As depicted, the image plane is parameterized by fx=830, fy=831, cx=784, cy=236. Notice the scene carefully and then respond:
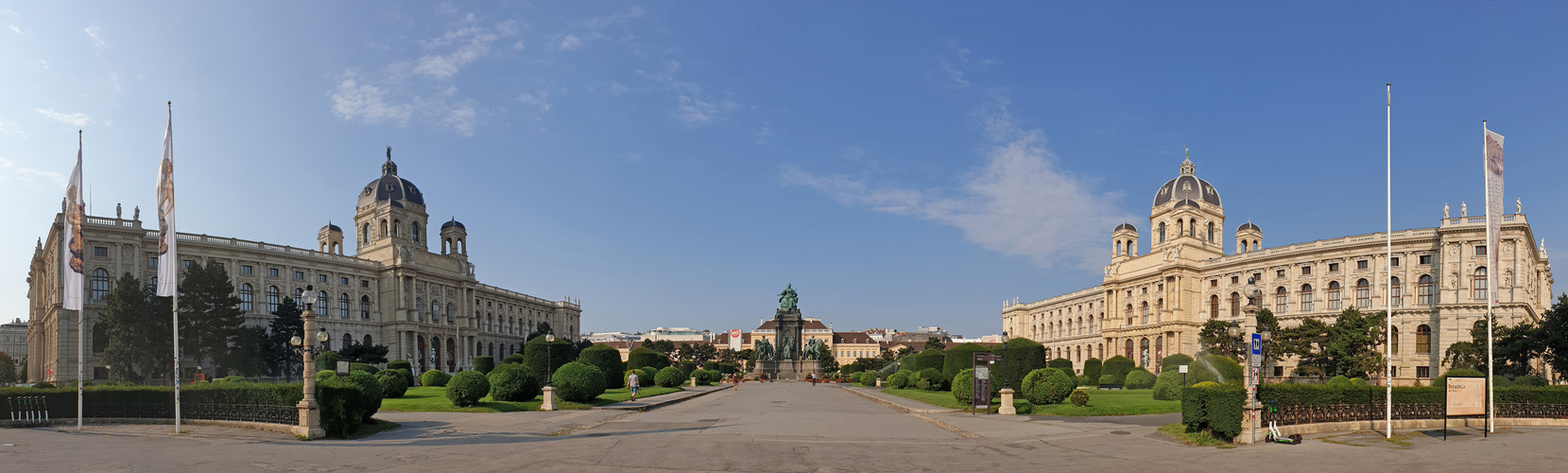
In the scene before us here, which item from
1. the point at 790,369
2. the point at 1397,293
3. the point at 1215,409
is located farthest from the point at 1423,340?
the point at 1215,409

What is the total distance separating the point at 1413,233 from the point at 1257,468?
251 ft

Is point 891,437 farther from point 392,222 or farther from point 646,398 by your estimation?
point 392,222

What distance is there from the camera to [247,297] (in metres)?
84.4

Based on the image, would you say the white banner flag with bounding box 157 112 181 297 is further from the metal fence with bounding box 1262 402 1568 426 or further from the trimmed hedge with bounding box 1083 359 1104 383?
the trimmed hedge with bounding box 1083 359 1104 383

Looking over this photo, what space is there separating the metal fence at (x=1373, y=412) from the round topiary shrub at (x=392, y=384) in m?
34.1

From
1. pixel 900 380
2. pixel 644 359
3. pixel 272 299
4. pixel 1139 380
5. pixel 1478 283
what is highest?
pixel 1478 283

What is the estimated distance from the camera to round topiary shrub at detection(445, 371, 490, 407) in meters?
31.2

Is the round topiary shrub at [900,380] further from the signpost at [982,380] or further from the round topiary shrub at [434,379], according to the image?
the round topiary shrub at [434,379]

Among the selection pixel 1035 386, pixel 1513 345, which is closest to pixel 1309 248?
→ pixel 1513 345

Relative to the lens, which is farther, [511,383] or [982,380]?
[511,383]

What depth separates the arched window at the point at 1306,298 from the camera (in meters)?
83.8

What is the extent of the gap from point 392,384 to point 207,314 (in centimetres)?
4225

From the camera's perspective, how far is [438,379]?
172 ft

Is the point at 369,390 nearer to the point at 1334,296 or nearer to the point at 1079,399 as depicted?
the point at 1079,399
